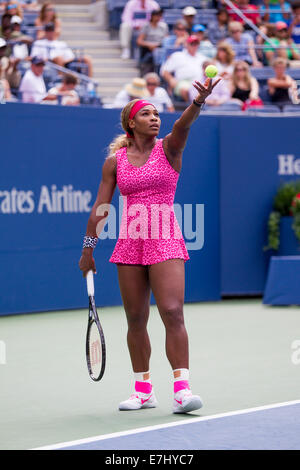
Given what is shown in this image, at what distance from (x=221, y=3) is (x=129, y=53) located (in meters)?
1.98

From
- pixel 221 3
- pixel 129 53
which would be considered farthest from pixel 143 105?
pixel 221 3

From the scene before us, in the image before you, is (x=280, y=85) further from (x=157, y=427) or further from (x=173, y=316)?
(x=157, y=427)

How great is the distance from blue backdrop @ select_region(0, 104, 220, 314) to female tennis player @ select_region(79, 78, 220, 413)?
187 inches

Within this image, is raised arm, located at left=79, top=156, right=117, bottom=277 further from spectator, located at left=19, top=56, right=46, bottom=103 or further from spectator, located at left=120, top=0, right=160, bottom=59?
spectator, located at left=120, top=0, right=160, bottom=59

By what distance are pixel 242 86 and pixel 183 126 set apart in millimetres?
8048

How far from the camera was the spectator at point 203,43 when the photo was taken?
14.7m

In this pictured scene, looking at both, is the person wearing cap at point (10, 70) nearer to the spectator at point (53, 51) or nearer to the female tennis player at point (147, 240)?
the spectator at point (53, 51)

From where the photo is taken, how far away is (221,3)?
16.7m

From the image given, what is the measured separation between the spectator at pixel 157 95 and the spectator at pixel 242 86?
3.18ft

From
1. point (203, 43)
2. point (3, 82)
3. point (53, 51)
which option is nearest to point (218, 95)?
point (203, 43)

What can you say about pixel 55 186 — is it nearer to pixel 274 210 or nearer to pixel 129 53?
pixel 274 210

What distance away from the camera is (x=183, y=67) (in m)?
14.0

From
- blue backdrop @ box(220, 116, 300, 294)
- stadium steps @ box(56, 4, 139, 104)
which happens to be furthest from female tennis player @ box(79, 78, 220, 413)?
stadium steps @ box(56, 4, 139, 104)

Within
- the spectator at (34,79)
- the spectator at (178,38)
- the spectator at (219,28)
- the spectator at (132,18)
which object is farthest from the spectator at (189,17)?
the spectator at (34,79)
